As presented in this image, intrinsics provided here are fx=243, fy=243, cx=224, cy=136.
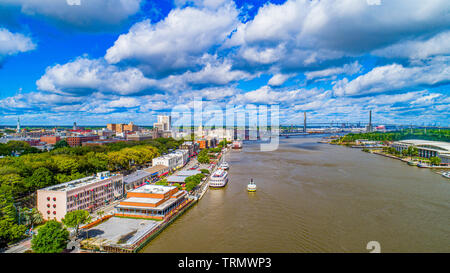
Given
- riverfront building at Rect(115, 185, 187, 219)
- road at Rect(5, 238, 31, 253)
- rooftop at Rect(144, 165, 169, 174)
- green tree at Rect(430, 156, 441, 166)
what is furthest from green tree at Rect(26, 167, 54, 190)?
green tree at Rect(430, 156, 441, 166)

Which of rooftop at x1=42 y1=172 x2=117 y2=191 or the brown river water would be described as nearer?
the brown river water

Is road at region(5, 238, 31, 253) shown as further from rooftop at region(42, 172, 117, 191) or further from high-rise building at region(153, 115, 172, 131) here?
high-rise building at region(153, 115, 172, 131)

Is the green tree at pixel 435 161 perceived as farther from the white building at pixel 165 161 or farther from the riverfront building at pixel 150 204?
the riverfront building at pixel 150 204

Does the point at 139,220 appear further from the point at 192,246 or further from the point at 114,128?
the point at 114,128

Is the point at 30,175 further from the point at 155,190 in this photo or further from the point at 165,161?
the point at 165,161

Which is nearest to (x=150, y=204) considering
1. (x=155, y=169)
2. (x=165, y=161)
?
(x=155, y=169)

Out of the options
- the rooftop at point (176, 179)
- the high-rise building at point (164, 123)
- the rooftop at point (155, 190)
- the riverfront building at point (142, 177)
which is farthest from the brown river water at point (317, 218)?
the high-rise building at point (164, 123)
